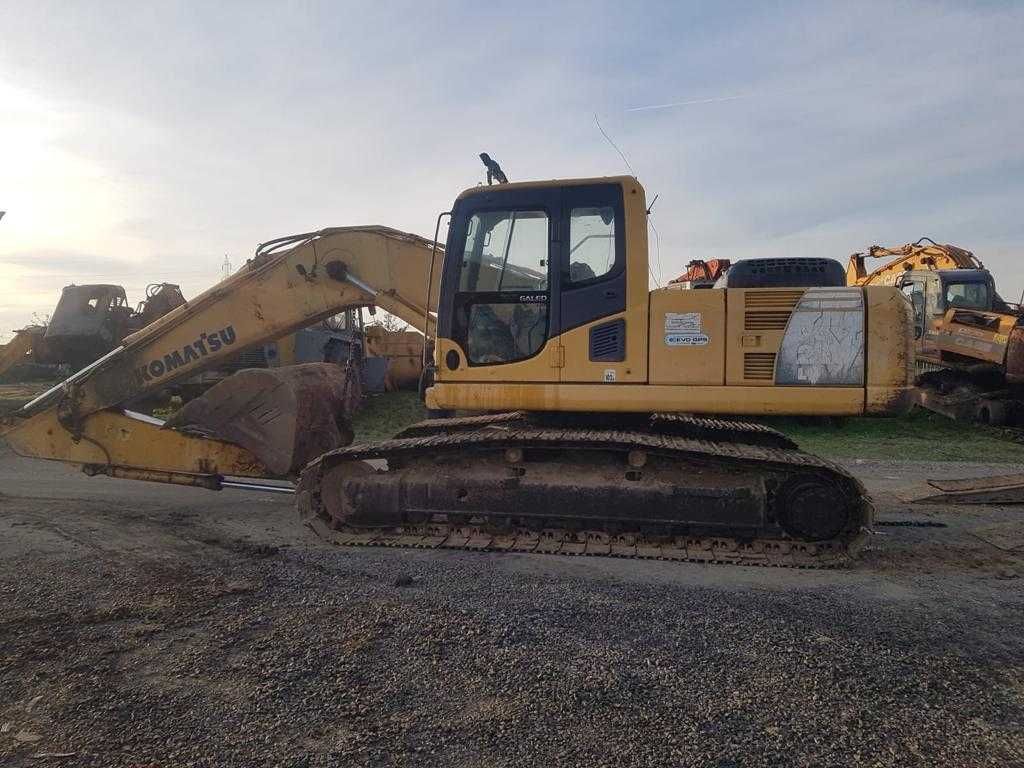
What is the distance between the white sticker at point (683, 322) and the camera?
16.5 ft

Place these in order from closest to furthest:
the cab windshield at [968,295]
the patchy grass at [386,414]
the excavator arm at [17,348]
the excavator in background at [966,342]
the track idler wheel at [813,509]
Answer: the track idler wheel at [813,509] < the patchy grass at [386,414] < the excavator in background at [966,342] < the cab windshield at [968,295] < the excavator arm at [17,348]

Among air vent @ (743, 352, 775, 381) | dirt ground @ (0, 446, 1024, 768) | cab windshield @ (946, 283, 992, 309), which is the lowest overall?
dirt ground @ (0, 446, 1024, 768)

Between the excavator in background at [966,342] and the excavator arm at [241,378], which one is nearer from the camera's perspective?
the excavator arm at [241,378]

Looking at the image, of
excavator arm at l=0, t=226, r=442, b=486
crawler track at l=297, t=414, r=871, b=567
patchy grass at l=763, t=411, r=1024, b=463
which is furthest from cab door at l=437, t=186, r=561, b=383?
patchy grass at l=763, t=411, r=1024, b=463

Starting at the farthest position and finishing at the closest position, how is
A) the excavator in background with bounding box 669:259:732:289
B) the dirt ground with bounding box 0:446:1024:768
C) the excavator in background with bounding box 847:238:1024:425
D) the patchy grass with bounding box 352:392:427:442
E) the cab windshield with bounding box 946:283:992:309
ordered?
the cab windshield with bounding box 946:283:992:309, the excavator in background with bounding box 847:238:1024:425, the patchy grass with bounding box 352:392:427:442, the excavator in background with bounding box 669:259:732:289, the dirt ground with bounding box 0:446:1024:768

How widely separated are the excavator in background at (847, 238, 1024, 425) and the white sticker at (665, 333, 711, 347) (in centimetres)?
1155

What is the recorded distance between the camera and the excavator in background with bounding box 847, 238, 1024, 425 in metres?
14.2

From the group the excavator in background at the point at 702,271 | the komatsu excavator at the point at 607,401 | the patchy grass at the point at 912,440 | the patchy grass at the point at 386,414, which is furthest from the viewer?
the patchy grass at the point at 386,414

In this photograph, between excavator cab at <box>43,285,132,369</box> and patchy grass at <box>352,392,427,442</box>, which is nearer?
patchy grass at <box>352,392,427,442</box>

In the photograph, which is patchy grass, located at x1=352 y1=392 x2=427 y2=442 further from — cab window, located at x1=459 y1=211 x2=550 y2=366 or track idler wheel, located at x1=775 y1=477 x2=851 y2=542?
track idler wheel, located at x1=775 y1=477 x2=851 y2=542

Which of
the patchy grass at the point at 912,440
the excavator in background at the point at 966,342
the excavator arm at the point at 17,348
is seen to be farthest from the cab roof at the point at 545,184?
the excavator arm at the point at 17,348

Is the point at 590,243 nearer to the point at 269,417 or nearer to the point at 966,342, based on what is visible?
the point at 269,417

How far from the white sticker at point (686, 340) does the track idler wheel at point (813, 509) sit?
118 centimetres

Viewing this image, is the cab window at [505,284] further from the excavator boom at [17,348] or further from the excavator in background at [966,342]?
the excavator boom at [17,348]
